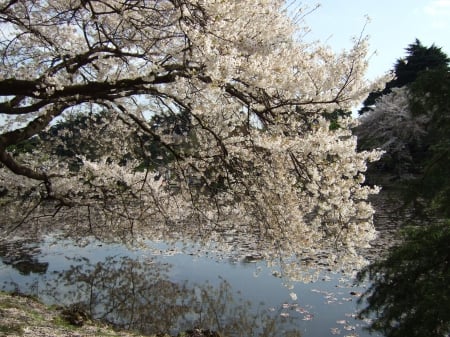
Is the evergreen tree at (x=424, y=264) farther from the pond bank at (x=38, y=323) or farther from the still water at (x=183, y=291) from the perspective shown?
the pond bank at (x=38, y=323)

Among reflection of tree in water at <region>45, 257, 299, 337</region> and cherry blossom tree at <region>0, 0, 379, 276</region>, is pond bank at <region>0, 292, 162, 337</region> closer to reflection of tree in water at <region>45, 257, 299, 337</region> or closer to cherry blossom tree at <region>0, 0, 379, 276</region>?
reflection of tree in water at <region>45, 257, 299, 337</region>

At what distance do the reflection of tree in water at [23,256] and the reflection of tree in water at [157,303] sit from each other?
1.17m

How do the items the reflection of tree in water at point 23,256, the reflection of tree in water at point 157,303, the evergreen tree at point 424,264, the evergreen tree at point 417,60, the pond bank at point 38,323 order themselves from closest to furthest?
the evergreen tree at point 424,264 → the pond bank at point 38,323 → the reflection of tree in water at point 157,303 → the reflection of tree in water at point 23,256 → the evergreen tree at point 417,60

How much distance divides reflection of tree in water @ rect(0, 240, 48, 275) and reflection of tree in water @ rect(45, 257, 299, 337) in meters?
1.17

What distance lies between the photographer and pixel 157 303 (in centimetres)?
906

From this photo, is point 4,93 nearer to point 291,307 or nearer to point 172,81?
point 172,81

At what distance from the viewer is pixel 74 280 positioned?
1066 cm

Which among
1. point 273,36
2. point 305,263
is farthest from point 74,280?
point 273,36

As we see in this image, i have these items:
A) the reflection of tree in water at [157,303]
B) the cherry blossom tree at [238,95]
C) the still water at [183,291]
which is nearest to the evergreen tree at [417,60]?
the still water at [183,291]

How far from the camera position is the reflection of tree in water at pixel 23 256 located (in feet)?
38.5

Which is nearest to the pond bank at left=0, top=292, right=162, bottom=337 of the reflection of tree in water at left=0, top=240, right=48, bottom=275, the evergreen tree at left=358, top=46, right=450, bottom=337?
the reflection of tree in water at left=0, top=240, right=48, bottom=275

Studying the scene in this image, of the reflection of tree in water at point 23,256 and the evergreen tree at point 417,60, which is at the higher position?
the evergreen tree at point 417,60

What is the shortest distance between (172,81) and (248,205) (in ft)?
7.43

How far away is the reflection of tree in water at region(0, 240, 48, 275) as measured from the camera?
11727 millimetres
